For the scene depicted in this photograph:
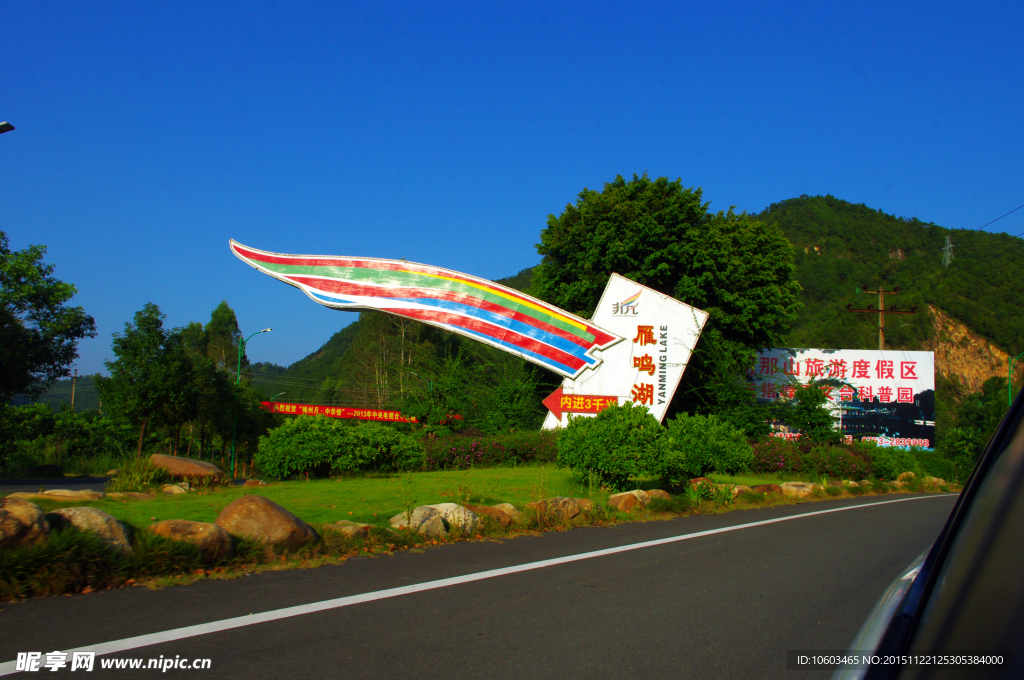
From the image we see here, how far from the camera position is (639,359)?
76.1 ft

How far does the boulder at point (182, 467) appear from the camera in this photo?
12.9 metres

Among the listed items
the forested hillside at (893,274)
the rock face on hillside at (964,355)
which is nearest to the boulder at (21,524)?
the forested hillside at (893,274)

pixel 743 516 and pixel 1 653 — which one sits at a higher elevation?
pixel 1 653

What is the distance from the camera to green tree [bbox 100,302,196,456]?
94.3ft

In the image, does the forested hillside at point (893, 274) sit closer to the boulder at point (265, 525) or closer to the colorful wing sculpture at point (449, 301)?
the colorful wing sculpture at point (449, 301)

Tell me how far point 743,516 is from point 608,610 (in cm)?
823

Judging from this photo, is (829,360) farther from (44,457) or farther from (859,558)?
(44,457)

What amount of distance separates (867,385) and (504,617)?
3501 centimetres

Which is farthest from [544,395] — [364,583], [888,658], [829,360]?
[888,658]

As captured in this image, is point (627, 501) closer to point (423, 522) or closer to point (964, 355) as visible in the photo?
point (423, 522)

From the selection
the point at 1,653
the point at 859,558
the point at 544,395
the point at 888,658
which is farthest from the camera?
the point at 544,395

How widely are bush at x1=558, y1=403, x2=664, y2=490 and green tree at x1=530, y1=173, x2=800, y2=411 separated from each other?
1396 cm

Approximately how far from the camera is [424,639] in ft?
14.7

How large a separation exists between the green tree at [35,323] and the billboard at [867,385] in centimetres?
3395
